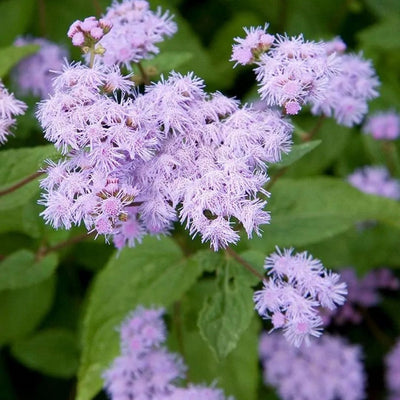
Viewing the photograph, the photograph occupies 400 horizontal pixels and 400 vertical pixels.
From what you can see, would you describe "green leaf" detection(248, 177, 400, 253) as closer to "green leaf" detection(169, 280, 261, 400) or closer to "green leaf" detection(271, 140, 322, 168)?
"green leaf" detection(169, 280, 261, 400)

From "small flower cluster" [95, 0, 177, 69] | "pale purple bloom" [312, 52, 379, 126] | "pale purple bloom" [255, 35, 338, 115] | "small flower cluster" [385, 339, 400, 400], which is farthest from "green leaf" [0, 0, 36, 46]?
"small flower cluster" [385, 339, 400, 400]

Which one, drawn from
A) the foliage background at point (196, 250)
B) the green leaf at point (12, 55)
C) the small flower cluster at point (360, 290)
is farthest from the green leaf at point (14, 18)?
the small flower cluster at point (360, 290)

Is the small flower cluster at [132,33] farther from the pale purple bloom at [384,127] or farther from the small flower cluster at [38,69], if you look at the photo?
the pale purple bloom at [384,127]

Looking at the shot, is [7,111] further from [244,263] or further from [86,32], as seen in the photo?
[244,263]

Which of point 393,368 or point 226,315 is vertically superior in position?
point 226,315

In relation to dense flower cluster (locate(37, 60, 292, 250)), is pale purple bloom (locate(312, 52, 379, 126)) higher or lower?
lower

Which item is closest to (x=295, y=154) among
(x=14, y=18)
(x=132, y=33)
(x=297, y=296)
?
(x=297, y=296)

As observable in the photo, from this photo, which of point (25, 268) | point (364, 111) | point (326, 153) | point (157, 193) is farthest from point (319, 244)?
point (157, 193)
